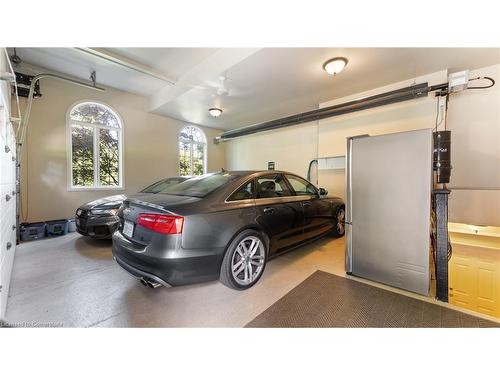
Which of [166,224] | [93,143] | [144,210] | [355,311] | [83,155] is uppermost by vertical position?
[93,143]

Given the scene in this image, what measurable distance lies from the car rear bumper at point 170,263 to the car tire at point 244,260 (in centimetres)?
11

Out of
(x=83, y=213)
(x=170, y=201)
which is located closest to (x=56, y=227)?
(x=83, y=213)

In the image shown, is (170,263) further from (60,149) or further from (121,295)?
(60,149)

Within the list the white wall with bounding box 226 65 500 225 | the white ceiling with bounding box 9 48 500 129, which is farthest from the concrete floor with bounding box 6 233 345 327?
the white ceiling with bounding box 9 48 500 129

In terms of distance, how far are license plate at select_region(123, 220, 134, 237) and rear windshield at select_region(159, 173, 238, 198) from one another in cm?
51

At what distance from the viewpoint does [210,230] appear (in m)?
1.80

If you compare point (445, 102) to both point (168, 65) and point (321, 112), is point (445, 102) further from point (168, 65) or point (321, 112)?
point (168, 65)

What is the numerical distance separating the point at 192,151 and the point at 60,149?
357 cm

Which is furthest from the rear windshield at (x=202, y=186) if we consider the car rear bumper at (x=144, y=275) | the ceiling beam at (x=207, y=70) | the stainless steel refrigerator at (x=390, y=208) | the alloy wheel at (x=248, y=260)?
the ceiling beam at (x=207, y=70)

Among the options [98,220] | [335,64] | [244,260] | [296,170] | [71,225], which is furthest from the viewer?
[296,170]

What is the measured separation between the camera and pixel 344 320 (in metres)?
1.64

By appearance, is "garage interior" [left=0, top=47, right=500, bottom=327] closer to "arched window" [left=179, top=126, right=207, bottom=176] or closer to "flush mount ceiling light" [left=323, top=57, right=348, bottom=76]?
"flush mount ceiling light" [left=323, top=57, right=348, bottom=76]

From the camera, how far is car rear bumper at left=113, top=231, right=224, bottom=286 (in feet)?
5.36

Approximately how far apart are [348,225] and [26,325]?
3.24 metres
